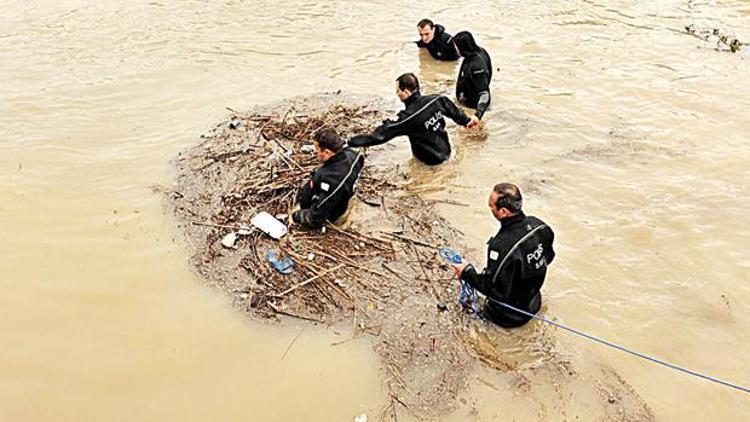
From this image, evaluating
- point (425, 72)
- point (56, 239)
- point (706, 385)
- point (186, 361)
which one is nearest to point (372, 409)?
point (186, 361)

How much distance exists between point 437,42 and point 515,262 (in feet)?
19.9

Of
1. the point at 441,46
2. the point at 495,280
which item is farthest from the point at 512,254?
the point at 441,46

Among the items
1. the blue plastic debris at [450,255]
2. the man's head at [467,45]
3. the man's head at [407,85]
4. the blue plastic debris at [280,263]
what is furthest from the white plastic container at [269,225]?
the man's head at [467,45]

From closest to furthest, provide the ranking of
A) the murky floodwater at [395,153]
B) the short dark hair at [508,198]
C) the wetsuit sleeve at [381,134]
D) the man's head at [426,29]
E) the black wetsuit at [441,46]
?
the short dark hair at [508,198], the murky floodwater at [395,153], the wetsuit sleeve at [381,134], the man's head at [426,29], the black wetsuit at [441,46]

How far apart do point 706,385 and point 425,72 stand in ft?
21.0

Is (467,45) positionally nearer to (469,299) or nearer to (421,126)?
(421,126)

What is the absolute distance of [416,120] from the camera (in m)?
6.02

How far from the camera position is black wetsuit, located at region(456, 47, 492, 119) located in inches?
284

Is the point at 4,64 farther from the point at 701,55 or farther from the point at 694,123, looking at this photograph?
the point at 701,55

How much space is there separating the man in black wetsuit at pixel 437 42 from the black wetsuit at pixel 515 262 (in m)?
5.33

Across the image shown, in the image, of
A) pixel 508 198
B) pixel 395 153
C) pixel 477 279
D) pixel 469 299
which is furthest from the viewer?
pixel 395 153

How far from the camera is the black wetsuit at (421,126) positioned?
6.00m

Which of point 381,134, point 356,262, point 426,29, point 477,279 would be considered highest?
point 426,29

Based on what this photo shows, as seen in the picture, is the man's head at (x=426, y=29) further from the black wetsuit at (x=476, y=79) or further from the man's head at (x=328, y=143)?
the man's head at (x=328, y=143)
